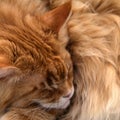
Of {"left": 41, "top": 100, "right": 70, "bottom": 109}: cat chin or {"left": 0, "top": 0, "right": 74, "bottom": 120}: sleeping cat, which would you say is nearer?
{"left": 0, "top": 0, "right": 74, "bottom": 120}: sleeping cat

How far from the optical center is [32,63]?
126cm

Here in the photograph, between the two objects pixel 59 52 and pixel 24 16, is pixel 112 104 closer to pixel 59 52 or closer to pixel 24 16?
pixel 59 52

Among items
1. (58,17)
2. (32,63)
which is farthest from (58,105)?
(58,17)

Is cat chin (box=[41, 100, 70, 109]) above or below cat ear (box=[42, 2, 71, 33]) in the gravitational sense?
below

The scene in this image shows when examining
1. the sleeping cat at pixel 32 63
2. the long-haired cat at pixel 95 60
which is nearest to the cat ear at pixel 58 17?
the sleeping cat at pixel 32 63

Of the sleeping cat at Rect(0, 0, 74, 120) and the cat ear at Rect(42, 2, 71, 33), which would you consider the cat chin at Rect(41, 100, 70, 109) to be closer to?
the sleeping cat at Rect(0, 0, 74, 120)

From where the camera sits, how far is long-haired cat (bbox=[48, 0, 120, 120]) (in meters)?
1.47

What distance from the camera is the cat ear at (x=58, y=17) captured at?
1.31m

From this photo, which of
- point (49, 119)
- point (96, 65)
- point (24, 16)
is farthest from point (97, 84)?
point (24, 16)

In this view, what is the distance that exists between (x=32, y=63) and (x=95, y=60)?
0.32m

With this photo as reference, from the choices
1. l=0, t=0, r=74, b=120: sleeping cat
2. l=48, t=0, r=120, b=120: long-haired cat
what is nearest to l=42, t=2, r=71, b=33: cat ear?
l=0, t=0, r=74, b=120: sleeping cat

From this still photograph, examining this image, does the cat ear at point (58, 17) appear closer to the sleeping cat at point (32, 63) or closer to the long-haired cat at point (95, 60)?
the sleeping cat at point (32, 63)

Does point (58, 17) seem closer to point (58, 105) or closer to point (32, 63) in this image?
point (32, 63)

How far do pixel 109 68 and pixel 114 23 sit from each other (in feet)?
0.61
